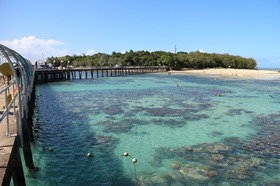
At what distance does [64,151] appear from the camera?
13.1 metres

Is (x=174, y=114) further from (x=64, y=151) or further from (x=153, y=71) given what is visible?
(x=153, y=71)

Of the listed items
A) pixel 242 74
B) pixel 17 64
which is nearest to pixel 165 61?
pixel 242 74

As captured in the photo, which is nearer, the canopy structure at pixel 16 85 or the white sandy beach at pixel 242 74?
the canopy structure at pixel 16 85

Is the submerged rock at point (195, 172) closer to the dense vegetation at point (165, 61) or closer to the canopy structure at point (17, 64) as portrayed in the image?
the canopy structure at point (17, 64)

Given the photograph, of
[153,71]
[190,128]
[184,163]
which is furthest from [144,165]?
[153,71]

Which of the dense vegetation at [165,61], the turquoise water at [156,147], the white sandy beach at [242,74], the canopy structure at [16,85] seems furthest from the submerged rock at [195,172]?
the dense vegetation at [165,61]

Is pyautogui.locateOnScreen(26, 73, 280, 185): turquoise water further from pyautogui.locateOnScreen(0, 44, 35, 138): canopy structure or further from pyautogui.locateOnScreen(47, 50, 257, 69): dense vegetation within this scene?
pyautogui.locateOnScreen(47, 50, 257, 69): dense vegetation

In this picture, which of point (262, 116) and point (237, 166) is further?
point (262, 116)

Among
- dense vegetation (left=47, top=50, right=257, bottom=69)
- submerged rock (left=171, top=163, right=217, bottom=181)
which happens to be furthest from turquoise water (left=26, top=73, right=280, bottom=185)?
dense vegetation (left=47, top=50, right=257, bottom=69)

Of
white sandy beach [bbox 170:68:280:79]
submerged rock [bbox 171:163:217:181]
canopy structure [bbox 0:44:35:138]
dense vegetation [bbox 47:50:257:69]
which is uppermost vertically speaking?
dense vegetation [bbox 47:50:257:69]

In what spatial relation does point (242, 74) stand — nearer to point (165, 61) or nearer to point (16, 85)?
point (165, 61)

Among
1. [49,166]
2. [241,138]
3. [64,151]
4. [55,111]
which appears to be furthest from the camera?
[55,111]

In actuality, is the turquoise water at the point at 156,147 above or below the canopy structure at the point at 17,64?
below

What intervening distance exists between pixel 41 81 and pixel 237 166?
2112 inches
